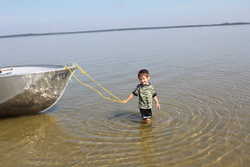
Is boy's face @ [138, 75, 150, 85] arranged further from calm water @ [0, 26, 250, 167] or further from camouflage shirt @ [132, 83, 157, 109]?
calm water @ [0, 26, 250, 167]

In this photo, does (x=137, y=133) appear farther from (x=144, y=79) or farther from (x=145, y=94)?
(x=144, y=79)

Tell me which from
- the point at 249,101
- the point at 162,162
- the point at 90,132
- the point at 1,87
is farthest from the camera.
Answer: the point at 249,101

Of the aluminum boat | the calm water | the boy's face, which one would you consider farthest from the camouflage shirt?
the aluminum boat

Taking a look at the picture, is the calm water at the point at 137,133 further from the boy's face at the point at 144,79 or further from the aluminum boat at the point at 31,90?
the boy's face at the point at 144,79

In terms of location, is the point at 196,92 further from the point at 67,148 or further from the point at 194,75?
the point at 67,148

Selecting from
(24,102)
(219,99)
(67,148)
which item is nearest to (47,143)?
(67,148)

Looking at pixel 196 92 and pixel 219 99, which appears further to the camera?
pixel 196 92

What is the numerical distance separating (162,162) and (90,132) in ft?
6.85

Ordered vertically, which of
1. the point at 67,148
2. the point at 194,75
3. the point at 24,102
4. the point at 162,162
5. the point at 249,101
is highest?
the point at 194,75

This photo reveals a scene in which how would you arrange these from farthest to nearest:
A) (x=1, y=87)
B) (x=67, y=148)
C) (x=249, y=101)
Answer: (x=249, y=101) → (x=1, y=87) → (x=67, y=148)

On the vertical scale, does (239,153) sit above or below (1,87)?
below

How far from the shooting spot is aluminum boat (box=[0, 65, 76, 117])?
21.8ft

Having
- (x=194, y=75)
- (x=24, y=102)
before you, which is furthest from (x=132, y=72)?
(x=24, y=102)

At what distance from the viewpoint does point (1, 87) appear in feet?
21.8
